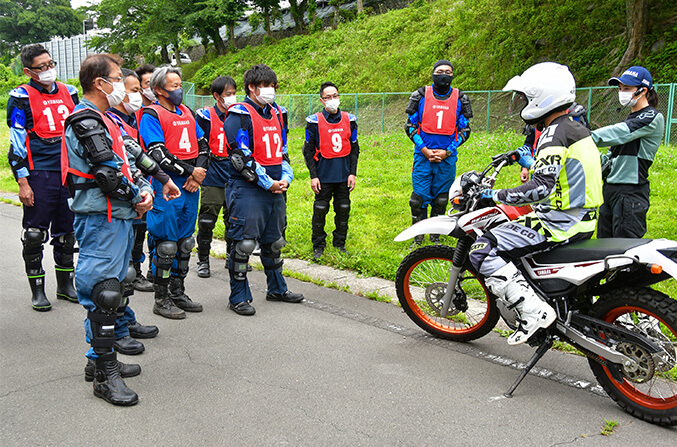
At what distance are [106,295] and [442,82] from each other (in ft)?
16.8

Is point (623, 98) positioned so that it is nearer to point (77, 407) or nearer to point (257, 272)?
point (257, 272)

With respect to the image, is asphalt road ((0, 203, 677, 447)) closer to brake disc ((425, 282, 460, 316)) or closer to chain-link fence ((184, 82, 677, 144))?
brake disc ((425, 282, 460, 316))

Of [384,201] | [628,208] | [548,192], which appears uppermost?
[548,192]

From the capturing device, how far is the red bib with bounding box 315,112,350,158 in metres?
7.31

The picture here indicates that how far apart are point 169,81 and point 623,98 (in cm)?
Answer: 408

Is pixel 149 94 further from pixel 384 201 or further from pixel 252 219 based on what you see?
pixel 384 201

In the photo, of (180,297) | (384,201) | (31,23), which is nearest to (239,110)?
(180,297)

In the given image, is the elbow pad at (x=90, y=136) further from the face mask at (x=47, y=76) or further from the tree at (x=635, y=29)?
the tree at (x=635, y=29)

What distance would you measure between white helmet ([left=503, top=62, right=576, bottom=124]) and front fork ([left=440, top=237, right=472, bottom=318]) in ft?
3.61

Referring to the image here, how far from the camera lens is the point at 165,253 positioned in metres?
5.42

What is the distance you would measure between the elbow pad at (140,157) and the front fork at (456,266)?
2.51 metres

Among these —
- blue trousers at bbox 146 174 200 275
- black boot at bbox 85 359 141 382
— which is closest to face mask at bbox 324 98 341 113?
blue trousers at bbox 146 174 200 275

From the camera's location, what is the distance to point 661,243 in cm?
361

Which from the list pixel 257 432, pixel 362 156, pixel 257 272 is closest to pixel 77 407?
pixel 257 432
